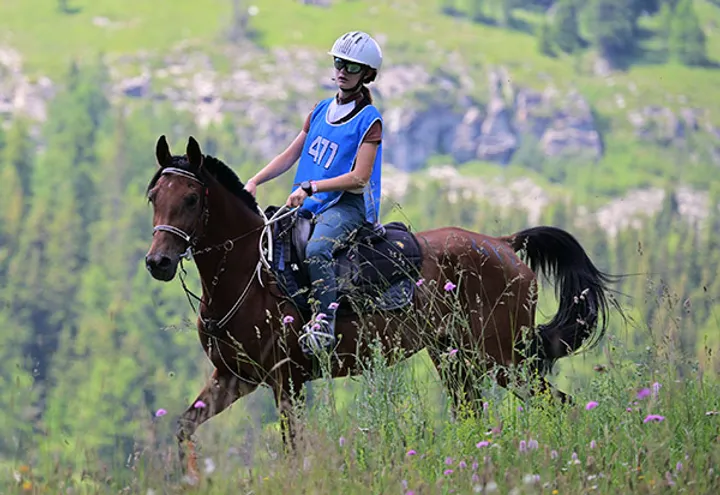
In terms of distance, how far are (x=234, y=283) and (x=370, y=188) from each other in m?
1.04

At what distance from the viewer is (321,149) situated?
881 centimetres

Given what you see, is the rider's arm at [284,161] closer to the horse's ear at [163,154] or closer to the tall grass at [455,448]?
the horse's ear at [163,154]

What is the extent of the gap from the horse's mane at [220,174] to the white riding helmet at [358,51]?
3.25 ft

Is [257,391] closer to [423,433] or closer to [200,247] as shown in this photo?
[200,247]

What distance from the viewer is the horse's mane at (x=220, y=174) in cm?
831

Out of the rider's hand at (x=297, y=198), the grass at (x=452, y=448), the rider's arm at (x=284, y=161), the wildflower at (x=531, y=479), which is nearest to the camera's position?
the wildflower at (x=531, y=479)

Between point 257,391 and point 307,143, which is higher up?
point 307,143

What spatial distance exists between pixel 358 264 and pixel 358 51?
1.34 m

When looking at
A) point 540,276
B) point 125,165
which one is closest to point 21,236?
point 125,165

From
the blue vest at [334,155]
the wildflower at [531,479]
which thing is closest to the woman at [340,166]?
the blue vest at [334,155]

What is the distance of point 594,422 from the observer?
6.45 m

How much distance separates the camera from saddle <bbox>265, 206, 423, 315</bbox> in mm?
8570

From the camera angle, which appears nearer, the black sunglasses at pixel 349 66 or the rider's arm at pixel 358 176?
the rider's arm at pixel 358 176

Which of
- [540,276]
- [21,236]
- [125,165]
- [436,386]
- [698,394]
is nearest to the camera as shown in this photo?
[698,394]
